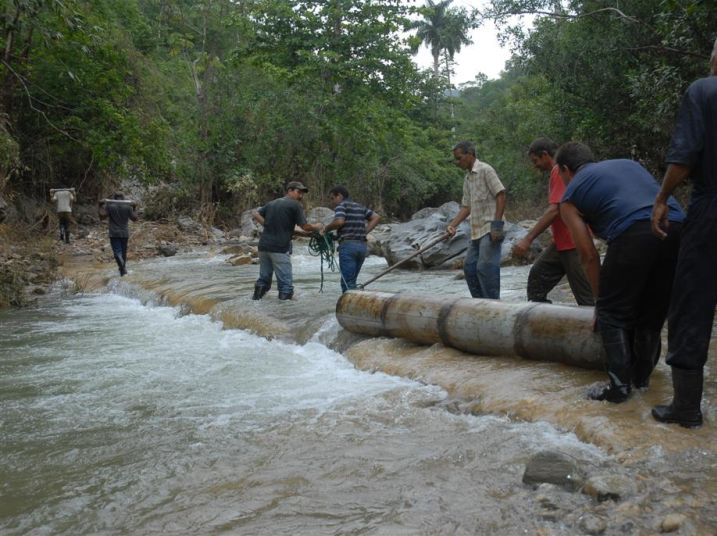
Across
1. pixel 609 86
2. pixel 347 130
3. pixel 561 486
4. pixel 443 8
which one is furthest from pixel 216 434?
pixel 443 8

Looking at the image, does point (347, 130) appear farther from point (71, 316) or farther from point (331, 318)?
point (331, 318)

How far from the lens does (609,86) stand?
54.8 ft

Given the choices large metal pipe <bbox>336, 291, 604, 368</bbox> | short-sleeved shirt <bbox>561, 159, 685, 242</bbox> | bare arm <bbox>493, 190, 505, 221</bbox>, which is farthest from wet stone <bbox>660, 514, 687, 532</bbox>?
bare arm <bbox>493, 190, 505, 221</bbox>

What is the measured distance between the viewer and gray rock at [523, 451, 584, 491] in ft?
10.9

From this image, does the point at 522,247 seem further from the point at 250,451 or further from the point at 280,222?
the point at 280,222

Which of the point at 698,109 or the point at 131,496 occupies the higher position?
the point at 698,109

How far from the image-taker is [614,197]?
13.6ft

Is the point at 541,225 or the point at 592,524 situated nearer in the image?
the point at 592,524

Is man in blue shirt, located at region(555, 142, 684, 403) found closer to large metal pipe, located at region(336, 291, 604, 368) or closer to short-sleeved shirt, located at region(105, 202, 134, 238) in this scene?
large metal pipe, located at region(336, 291, 604, 368)

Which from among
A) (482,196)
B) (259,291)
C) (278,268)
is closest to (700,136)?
(482,196)

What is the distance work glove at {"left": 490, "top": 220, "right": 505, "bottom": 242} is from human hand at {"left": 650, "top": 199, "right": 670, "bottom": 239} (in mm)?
3054

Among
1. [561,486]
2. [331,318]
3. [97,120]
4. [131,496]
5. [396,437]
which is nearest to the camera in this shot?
[561,486]

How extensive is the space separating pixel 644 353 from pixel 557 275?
2018mm

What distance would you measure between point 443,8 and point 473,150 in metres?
51.9
